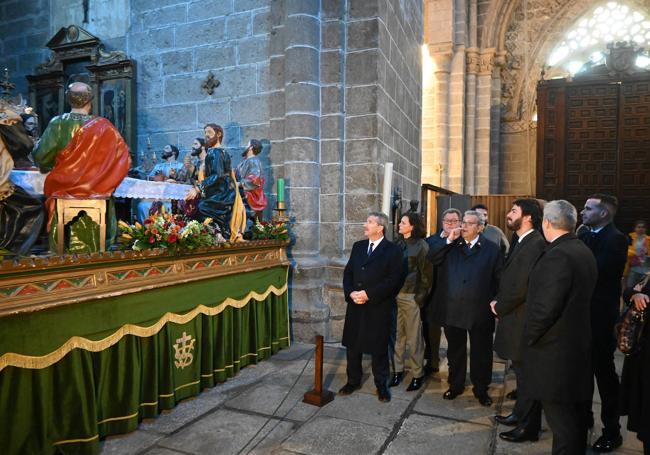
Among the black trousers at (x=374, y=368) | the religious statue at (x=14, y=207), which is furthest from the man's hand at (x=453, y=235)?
the religious statue at (x=14, y=207)

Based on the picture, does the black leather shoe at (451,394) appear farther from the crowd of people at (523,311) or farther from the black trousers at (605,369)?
the black trousers at (605,369)

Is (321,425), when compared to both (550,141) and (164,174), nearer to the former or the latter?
(164,174)

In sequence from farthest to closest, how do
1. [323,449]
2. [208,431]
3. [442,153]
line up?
[442,153] → [208,431] → [323,449]

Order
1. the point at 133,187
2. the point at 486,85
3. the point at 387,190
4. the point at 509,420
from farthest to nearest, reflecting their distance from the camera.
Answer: the point at 486,85
the point at 387,190
the point at 133,187
the point at 509,420

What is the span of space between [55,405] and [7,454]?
1.12 ft

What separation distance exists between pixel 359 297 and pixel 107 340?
1.89 meters

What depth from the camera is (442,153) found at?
43.8 ft

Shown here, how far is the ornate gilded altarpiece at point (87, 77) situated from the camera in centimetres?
714

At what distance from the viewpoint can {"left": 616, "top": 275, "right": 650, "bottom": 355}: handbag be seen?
2.56 m

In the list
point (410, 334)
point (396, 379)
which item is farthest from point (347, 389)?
point (410, 334)

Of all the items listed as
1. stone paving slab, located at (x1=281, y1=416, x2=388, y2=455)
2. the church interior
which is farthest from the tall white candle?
stone paving slab, located at (x1=281, y1=416, x2=388, y2=455)

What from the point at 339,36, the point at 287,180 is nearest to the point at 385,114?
the point at 339,36

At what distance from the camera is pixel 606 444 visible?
3129 mm

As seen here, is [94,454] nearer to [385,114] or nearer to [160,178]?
[160,178]
